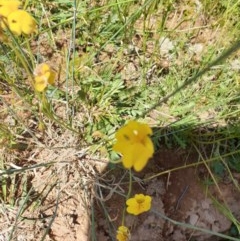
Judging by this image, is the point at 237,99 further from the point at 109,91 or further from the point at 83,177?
the point at 83,177

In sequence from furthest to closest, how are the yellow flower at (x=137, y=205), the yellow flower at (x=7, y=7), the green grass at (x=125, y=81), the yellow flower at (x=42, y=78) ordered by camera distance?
the green grass at (x=125, y=81)
the yellow flower at (x=137, y=205)
the yellow flower at (x=42, y=78)
the yellow flower at (x=7, y=7)

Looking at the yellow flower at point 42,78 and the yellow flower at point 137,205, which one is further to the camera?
the yellow flower at point 137,205

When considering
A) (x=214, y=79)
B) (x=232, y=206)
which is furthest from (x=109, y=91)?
(x=232, y=206)

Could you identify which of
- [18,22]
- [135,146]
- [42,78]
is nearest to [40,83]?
[42,78]

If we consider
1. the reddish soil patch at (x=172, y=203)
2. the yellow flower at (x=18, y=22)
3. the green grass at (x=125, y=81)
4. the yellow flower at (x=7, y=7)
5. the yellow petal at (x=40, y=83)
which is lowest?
the reddish soil patch at (x=172, y=203)

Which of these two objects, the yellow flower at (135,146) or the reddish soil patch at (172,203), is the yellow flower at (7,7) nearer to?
the yellow flower at (135,146)

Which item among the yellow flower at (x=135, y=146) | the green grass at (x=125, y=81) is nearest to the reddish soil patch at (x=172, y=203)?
the green grass at (x=125, y=81)

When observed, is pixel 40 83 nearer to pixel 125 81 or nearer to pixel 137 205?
pixel 137 205
